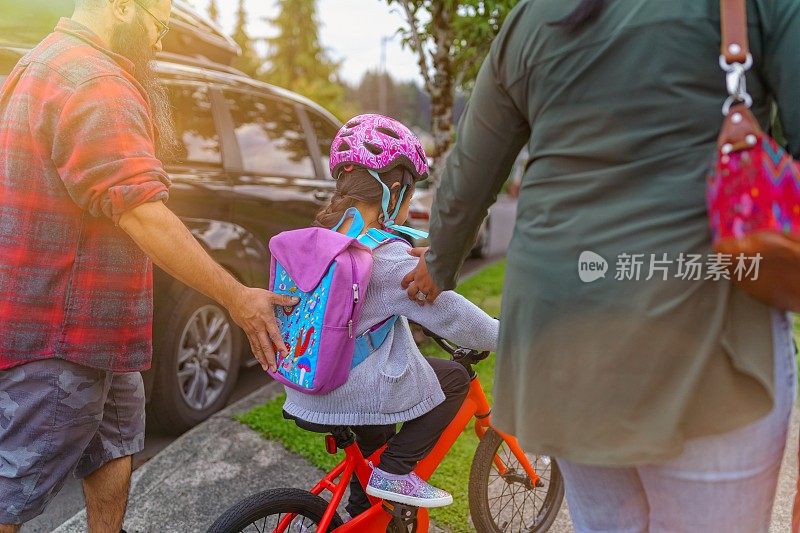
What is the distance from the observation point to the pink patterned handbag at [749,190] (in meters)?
1.08

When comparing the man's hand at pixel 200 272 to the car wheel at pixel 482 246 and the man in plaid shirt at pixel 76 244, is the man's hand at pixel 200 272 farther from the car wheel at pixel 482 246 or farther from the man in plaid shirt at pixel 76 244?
the car wheel at pixel 482 246

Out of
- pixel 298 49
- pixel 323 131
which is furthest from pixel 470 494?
pixel 298 49

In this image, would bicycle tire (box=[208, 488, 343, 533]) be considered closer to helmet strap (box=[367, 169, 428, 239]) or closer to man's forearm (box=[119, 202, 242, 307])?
man's forearm (box=[119, 202, 242, 307])

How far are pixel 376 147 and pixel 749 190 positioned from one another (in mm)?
1265

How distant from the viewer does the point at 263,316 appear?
2049 mm

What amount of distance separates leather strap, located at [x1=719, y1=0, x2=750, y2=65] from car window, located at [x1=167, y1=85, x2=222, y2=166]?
11.0ft

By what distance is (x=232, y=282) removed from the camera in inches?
80.2

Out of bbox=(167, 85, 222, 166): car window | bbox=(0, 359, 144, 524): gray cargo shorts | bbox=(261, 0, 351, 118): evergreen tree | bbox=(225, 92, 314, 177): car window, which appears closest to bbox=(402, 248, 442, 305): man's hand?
bbox=(0, 359, 144, 524): gray cargo shorts

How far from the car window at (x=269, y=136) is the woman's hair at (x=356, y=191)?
2526 millimetres

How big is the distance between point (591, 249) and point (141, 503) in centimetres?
267

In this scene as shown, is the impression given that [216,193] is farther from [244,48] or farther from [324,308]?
[244,48]

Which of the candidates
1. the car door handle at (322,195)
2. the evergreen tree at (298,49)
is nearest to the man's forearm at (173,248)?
the car door handle at (322,195)

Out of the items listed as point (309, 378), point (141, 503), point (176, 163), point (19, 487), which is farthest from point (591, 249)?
point (176, 163)

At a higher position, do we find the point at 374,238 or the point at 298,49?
the point at 298,49
